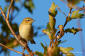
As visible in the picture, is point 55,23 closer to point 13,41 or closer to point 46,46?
point 46,46

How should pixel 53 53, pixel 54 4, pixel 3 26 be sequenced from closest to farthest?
pixel 53 53 < pixel 54 4 < pixel 3 26

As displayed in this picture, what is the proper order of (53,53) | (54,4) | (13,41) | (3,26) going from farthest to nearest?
1. (3,26)
2. (13,41)
3. (54,4)
4. (53,53)

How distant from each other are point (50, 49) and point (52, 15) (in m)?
0.13

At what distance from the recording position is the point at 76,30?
562mm

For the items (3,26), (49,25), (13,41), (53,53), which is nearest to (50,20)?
(49,25)

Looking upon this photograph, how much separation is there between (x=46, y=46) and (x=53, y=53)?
49 millimetres

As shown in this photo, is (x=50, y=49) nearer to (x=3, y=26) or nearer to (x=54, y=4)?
(x=54, y=4)

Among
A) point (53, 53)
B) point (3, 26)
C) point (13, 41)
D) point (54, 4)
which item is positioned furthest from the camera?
point (3, 26)

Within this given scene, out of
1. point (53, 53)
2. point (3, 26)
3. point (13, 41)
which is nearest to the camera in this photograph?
point (53, 53)

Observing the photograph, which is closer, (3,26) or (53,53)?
(53,53)

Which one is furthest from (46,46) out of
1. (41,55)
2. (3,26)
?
(3,26)

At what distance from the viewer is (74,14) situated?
0.55 meters

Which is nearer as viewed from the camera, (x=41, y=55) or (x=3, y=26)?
(x=41, y=55)

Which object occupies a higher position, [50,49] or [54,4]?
[54,4]
